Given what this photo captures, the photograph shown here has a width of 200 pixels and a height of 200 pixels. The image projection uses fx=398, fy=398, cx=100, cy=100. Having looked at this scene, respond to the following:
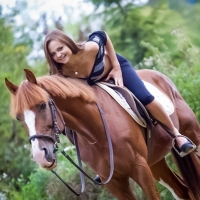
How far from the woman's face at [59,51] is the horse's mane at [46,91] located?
0.10 meters

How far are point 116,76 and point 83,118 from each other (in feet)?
1.10

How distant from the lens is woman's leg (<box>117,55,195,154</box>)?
2.04 m

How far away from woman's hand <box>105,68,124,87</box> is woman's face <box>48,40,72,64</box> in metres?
0.29

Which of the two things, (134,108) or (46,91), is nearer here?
(46,91)

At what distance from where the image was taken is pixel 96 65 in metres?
2.04

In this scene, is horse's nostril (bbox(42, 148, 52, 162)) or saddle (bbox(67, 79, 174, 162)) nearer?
horse's nostril (bbox(42, 148, 52, 162))

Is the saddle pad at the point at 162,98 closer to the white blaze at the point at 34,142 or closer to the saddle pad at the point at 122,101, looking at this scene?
the saddle pad at the point at 122,101

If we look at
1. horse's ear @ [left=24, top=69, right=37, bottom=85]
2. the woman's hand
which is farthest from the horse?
the woman's hand

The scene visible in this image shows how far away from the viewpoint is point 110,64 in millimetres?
2145

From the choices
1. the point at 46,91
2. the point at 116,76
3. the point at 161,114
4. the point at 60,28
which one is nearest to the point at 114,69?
the point at 116,76

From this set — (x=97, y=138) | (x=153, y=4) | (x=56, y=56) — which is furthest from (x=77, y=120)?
(x=153, y=4)

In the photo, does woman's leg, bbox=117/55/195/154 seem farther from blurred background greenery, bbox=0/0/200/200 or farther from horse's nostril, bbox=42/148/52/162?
blurred background greenery, bbox=0/0/200/200

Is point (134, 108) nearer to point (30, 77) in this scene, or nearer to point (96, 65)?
point (96, 65)

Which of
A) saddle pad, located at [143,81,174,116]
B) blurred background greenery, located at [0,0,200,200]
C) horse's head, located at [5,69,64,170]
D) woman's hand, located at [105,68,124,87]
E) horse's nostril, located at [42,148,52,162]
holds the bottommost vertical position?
blurred background greenery, located at [0,0,200,200]
